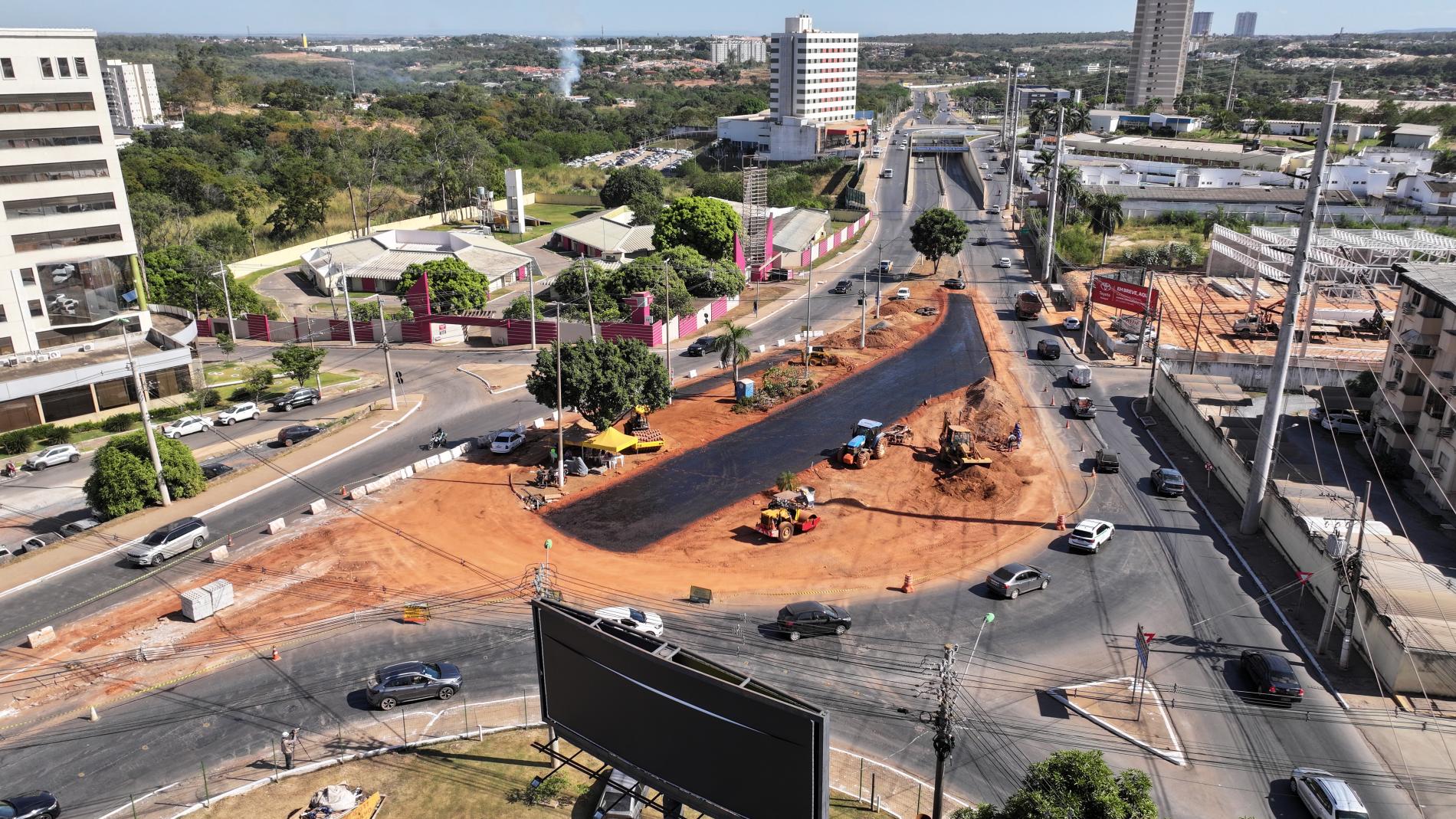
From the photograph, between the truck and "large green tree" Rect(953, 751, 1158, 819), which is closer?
"large green tree" Rect(953, 751, 1158, 819)

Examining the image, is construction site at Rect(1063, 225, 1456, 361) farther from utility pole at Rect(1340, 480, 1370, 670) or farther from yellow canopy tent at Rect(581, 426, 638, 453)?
yellow canopy tent at Rect(581, 426, 638, 453)

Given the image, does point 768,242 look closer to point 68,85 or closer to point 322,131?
point 68,85

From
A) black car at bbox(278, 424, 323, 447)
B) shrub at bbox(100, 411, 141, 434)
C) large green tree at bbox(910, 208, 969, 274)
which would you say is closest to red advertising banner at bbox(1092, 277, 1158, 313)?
large green tree at bbox(910, 208, 969, 274)

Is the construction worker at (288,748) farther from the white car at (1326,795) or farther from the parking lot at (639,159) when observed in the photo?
the parking lot at (639,159)

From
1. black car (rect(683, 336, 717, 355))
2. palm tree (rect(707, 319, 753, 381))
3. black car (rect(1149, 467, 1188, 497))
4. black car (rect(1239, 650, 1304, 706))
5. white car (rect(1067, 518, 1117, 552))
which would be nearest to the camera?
black car (rect(1239, 650, 1304, 706))

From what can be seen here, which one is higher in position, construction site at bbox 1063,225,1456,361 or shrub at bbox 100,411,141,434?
construction site at bbox 1063,225,1456,361

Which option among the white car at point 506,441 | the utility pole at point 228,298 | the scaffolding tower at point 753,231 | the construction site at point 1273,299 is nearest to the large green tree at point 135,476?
the white car at point 506,441
